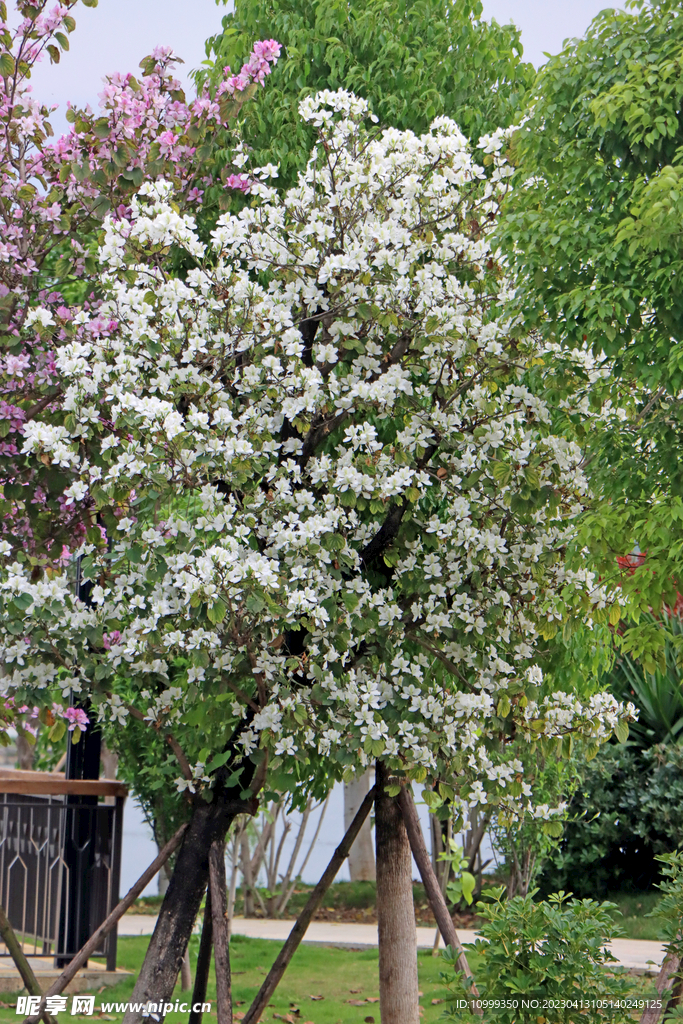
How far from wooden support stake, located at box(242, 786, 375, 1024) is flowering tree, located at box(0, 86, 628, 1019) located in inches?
21.3

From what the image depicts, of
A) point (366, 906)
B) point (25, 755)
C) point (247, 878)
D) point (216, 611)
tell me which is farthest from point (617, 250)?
point (25, 755)

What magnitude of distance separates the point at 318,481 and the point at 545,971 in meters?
2.48

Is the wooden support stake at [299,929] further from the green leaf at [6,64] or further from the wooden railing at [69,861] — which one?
the green leaf at [6,64]

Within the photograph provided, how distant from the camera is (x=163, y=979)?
219 inches

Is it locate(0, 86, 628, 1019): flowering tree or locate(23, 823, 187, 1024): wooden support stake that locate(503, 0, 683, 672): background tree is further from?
locate(23, 823, 187, 1024): wooden support stake

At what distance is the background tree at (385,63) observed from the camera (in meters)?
6.18

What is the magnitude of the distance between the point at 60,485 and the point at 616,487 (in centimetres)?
296

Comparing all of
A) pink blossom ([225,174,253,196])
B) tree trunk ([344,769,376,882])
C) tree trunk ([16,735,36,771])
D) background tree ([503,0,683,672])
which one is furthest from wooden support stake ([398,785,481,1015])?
tree trunk ([16,735,36,771])

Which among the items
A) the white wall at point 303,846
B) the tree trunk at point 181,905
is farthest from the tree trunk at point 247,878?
the tree trunk at point 181,905

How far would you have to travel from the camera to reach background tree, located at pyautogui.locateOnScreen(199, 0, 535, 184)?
20.3 ft

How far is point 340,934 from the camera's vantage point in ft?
35.3

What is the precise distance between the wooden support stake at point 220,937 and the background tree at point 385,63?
4.18 metres

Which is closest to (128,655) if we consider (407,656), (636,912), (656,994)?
(407,656)

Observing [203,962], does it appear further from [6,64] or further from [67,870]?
[6,64]
